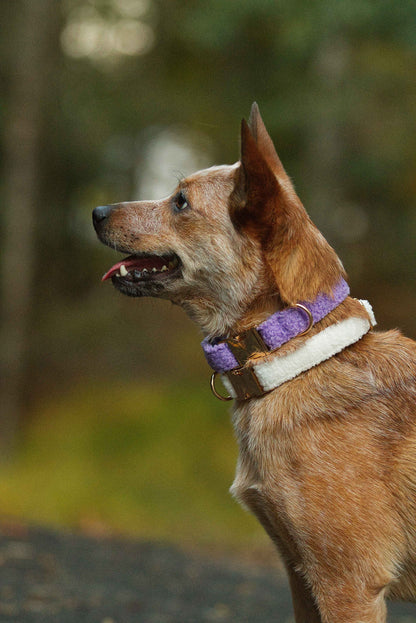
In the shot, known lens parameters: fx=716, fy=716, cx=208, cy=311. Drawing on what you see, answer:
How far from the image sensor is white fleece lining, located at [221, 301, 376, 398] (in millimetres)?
3379

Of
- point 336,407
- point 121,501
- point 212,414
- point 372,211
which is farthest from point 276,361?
point 372,211

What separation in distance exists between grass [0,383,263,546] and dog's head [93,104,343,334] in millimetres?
6173

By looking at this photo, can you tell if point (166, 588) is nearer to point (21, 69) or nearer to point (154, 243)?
point (154, 243)

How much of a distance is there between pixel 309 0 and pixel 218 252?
701 cm

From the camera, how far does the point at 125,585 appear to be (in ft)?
20.8

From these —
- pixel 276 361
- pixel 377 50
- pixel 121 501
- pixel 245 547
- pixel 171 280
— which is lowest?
pixel 245 547

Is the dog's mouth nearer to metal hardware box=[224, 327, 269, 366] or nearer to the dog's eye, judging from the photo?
the dog's eye

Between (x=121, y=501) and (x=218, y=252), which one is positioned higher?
(x=218, y=252)

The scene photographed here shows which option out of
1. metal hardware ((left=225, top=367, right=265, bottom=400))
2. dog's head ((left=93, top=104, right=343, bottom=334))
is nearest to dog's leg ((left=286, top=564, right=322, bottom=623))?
metal hardware ((left=225, top=367, right=265, bottom=400))

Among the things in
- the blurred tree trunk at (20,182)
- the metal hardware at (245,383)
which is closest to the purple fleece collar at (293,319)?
the metal hardware at (245,383)

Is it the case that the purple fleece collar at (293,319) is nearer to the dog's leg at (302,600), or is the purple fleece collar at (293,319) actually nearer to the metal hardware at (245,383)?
the metal hardware at (245,383)

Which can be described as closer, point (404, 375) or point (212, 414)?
point (404, 375)

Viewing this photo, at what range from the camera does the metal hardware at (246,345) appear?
11.4ft

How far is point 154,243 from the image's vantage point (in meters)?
3.93
